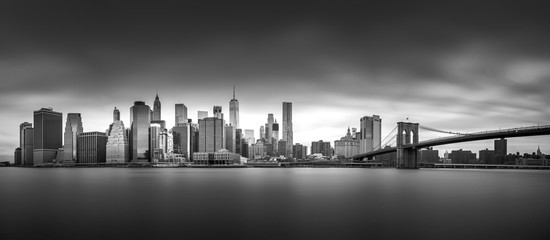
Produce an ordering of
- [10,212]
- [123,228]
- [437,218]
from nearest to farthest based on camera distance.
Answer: [123,228] → [437,218] → [10,212]

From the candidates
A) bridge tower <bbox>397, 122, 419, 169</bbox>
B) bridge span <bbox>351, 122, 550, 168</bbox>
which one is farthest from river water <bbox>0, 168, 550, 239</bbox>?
bridge tower <bbox>397, 122, 419, 169</bbox>

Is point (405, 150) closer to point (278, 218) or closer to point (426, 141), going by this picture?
point (426, 141)

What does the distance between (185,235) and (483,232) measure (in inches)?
528

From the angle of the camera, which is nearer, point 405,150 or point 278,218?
point 278,218

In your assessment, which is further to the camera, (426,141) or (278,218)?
(426,141)

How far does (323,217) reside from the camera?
22.2 m

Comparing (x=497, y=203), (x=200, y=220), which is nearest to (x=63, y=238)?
(x=200, y=220)

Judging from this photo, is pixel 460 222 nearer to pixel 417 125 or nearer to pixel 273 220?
pixel 273 220

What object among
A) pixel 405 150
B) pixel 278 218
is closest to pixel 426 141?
pixel 405 150

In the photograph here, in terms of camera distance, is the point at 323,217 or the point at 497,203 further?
the point at 497,203

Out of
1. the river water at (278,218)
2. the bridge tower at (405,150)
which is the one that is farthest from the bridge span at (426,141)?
the river water at (278,218)

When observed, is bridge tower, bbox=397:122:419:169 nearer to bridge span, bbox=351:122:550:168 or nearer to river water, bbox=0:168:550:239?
bridge span, bbox=351:122:550:168

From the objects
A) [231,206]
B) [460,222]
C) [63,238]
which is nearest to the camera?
[63,238]

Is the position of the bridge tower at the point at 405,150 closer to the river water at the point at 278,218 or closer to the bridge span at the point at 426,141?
the bridge span at the point at 426,141
